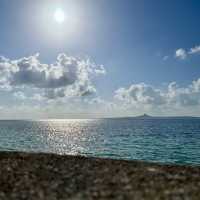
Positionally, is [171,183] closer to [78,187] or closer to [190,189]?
[190,189]

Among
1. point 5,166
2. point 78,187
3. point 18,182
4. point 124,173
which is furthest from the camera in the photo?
point 5,166

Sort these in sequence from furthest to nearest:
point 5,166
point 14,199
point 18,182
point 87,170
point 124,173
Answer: point 5,166, point 87,170, point 124,173, point 18,182, point 14,199

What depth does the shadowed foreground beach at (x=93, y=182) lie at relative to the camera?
16.2 metres

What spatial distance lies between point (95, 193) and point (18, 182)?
5.53 meters

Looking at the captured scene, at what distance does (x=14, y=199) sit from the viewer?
16.3m

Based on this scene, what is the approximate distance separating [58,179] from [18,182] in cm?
235

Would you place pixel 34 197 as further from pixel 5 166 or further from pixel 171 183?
pixel 5 166

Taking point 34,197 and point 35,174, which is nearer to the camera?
point 34,197

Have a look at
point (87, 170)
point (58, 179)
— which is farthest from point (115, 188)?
point (87, 170)

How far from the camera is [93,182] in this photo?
61.4 ft

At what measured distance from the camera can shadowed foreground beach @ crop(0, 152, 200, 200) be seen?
16.2m

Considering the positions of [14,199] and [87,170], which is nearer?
[14,199]

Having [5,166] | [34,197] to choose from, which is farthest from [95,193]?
[5,166]

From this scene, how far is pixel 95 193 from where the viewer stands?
1633 cm
